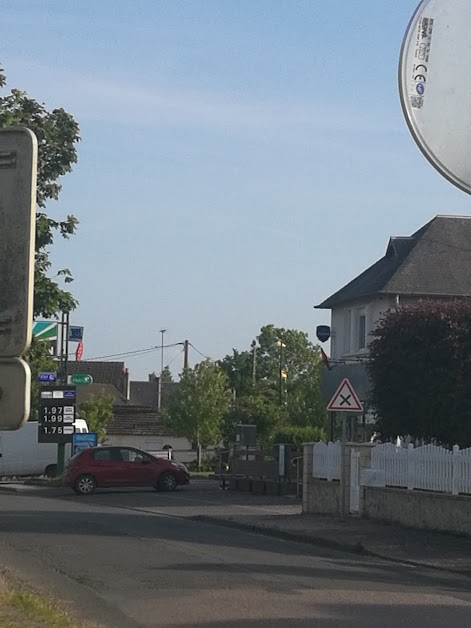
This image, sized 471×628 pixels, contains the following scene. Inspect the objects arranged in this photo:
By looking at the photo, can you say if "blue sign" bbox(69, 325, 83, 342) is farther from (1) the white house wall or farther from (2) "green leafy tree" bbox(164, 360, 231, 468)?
(2) "green leafy tree" bbox(164, 360, 231, 468)

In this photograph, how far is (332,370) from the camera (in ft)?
141

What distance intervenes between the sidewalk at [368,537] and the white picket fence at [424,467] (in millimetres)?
864

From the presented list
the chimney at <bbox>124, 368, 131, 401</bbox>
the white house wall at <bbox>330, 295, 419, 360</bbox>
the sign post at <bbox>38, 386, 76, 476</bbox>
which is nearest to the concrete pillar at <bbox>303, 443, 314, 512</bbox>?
the sign post at <bbox>38, 386, 76, 476</bbox>

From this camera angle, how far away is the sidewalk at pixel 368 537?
1722cm

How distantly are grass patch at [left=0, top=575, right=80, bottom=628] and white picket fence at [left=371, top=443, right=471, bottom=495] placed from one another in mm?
10187

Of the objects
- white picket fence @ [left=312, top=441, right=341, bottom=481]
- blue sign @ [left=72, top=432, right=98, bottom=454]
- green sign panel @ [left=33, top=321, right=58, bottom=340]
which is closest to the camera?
green sign panel @ [left=33, top=321, right=58, bottom=340]

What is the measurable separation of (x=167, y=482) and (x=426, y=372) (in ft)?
37.2

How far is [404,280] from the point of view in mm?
49531

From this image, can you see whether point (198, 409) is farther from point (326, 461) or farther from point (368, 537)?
point (368, 537)

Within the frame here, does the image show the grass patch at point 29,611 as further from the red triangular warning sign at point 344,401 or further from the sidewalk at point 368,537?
the red triangular warning sign at point 344,401

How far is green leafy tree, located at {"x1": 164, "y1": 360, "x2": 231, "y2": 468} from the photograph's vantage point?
66812 millimetres

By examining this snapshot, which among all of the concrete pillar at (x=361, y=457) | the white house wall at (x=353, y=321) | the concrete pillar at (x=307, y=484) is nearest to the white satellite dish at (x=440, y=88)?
the concrete pillar at (x=361, y=457)

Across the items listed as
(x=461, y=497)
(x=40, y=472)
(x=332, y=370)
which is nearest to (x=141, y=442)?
(x=40, y=472)

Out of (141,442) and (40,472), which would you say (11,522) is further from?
(141,442)
